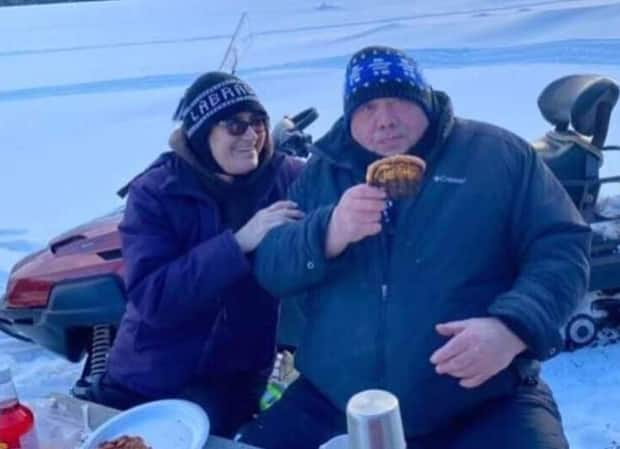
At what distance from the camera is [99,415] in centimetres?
158

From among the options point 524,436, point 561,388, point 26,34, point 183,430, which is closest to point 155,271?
point 183,430

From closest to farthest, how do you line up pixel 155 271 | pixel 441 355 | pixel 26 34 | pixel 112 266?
pixel 441 355
pixel 155 271
pixel 112 266
pixel 26 34

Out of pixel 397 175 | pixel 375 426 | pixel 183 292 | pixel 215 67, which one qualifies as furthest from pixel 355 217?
pixel 215 67

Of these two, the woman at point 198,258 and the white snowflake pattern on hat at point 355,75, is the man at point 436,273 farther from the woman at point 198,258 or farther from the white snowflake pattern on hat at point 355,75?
the woman at point 198,258

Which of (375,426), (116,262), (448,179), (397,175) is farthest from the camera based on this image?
(116,262)

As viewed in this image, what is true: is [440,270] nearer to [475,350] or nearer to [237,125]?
[475,350]

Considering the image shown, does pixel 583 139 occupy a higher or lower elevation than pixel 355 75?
lower

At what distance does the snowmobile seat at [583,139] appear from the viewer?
2578 mm

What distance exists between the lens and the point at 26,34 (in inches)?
544

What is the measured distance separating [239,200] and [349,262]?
381 millimetres

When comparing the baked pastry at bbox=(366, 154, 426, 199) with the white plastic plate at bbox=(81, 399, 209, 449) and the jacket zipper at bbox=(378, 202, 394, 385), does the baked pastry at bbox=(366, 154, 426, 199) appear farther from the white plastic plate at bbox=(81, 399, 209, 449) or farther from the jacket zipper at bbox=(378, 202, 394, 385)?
the white plastic plate at bbox=(81, 399, 209, 449)

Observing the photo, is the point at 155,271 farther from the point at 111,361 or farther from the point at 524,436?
the point at 524,436

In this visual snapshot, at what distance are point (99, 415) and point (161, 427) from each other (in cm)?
17

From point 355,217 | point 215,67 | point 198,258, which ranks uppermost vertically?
point 355,217
